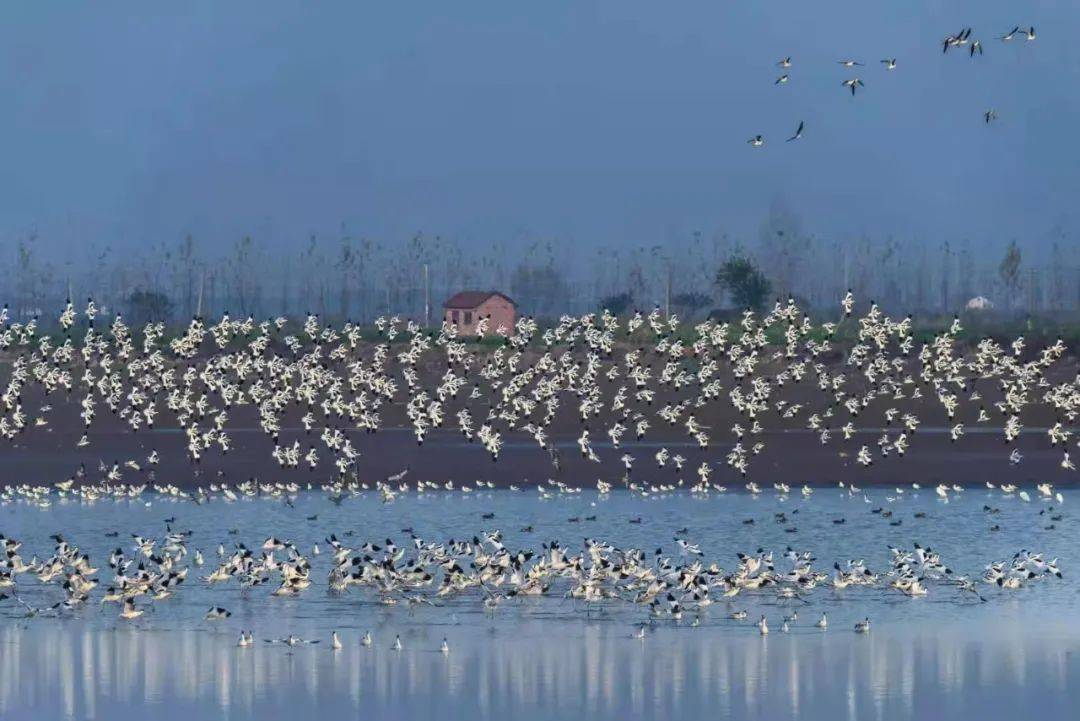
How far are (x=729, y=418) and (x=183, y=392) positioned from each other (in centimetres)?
1451

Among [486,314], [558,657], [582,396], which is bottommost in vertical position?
[558,657]

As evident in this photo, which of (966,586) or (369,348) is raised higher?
(369,348)

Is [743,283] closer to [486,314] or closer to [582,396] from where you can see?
[486,314]

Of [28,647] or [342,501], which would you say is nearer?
[28,647]

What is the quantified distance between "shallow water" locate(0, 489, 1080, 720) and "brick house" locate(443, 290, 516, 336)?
5705 cm

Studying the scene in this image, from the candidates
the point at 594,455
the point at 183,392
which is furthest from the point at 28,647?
the point at 183,392

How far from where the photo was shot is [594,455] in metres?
43.1

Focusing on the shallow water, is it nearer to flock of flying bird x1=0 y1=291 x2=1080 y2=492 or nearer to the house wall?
flock of flying bird x1=0 y1=291 x2=1080 y2=492

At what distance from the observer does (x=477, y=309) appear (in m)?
88.9

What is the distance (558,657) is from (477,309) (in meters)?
68.9

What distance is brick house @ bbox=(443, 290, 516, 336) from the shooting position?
8775 cm

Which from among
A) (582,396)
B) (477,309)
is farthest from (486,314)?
(582,396)

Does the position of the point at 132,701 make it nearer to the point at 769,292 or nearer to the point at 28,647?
the point at 28,647

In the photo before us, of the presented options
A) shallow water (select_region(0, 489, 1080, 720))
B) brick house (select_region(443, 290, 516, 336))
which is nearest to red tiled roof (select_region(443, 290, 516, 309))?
brick house (select_region(443, 290, 516, 336))
